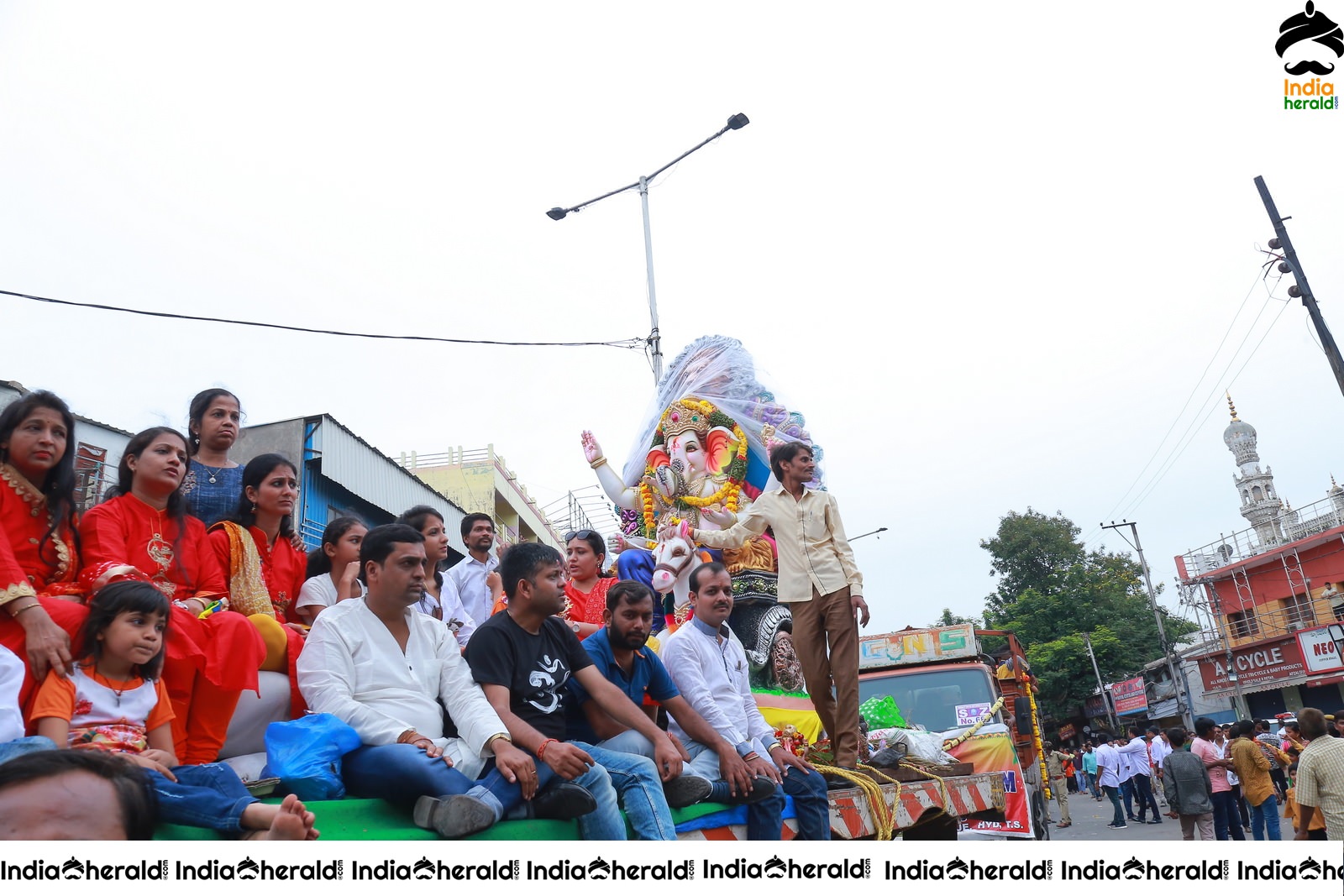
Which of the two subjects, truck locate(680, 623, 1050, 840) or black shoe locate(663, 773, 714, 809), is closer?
black shoe locate(663, 773, 714, 809)

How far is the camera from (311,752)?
Result: 297cm

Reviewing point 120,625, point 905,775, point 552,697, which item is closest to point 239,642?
point 120,625

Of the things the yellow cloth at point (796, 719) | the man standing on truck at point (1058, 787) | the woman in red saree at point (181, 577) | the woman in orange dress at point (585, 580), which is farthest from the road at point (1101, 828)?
the woman in red saree at point (181, 577)

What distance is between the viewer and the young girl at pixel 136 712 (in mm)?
2521

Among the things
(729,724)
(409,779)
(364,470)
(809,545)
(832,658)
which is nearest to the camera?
(409,779)

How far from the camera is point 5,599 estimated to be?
Answer: 9.37ft

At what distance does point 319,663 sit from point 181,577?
0.82m

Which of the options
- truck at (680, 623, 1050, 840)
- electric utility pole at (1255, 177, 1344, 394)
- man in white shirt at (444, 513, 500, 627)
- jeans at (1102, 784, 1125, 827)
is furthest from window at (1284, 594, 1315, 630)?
man in white shirt at (444, 513, 500, 627)

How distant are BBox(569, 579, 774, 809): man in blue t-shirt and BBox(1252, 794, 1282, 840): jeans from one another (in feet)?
25.8

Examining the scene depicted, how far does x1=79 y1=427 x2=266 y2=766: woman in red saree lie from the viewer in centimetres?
320

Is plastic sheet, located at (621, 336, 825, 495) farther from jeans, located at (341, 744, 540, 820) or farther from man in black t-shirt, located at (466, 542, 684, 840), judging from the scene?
jeans, located at (341, 744, 540, 820)

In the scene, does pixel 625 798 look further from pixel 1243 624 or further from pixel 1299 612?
pixel 1243 624

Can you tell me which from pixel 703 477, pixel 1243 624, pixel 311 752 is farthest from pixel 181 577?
pixel 1243 624
